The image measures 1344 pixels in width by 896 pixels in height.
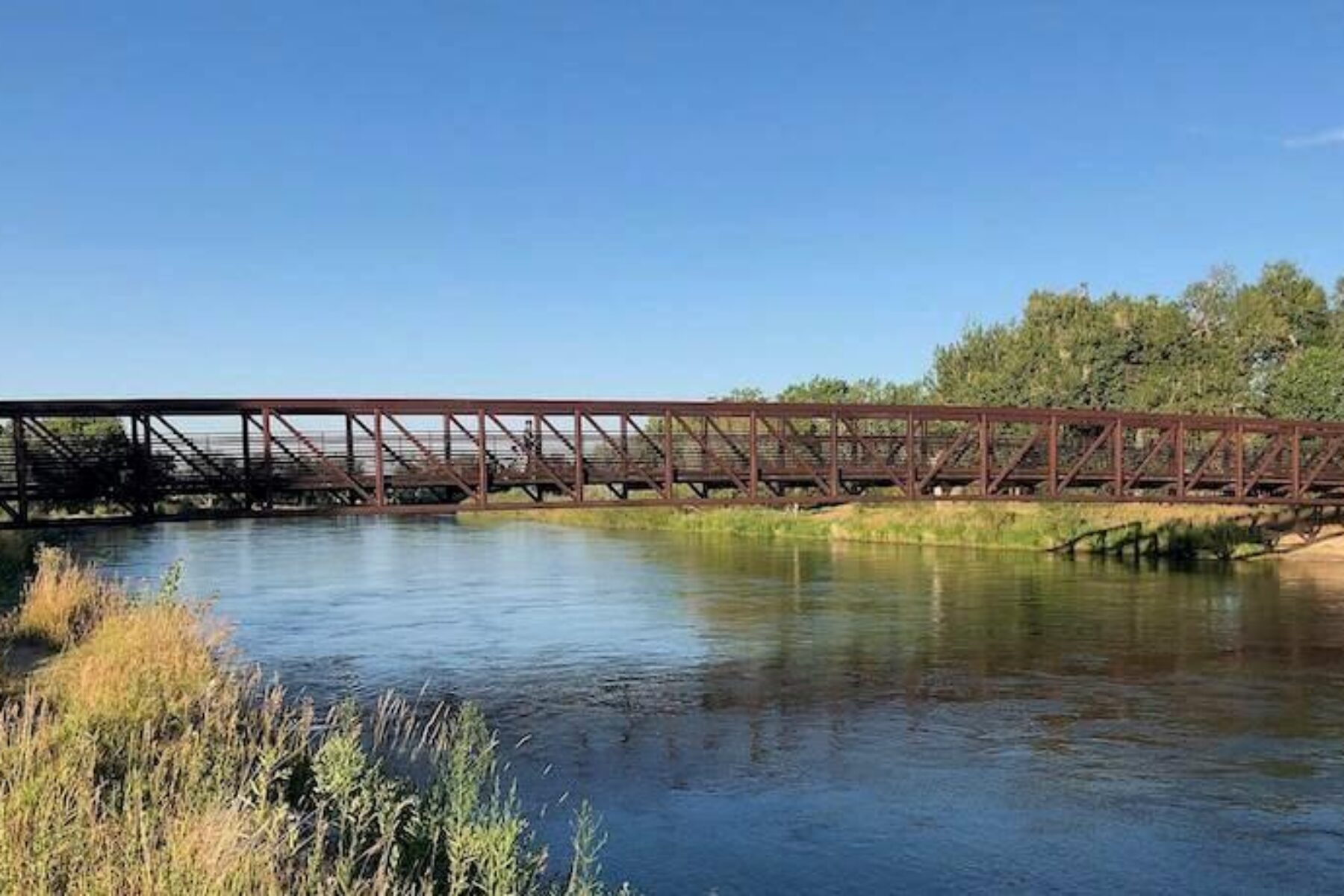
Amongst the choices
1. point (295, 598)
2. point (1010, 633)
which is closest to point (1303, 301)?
point (1010, 633)

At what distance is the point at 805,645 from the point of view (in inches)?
1286

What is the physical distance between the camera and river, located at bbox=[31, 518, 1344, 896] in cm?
1581

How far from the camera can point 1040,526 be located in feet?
212

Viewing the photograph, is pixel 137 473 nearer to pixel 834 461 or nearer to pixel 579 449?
pixel 579 449

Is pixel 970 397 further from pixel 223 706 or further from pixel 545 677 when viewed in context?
pixel 223 706

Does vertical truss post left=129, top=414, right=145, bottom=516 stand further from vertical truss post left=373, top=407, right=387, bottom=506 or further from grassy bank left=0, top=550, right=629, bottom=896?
grassy bank left=0, top=550, right=629, bottom=896

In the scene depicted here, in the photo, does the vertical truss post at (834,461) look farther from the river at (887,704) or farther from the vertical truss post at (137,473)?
the vertical truss post at (137,473)

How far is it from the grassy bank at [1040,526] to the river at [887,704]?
5045 mm

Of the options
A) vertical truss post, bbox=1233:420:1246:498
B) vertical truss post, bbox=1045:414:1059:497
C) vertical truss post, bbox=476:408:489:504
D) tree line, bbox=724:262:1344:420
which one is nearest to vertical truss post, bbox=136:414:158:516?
A: vertical truss post, bbox=476:408:489:504

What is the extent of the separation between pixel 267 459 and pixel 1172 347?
85.9 m

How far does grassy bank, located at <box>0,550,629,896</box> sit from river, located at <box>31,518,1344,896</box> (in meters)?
2.99

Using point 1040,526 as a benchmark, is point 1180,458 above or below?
above

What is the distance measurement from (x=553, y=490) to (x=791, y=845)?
25.2m

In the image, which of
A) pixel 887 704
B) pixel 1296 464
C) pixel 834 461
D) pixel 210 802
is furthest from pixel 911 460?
pixel 210 802
